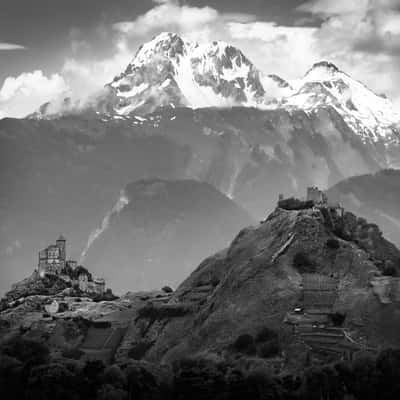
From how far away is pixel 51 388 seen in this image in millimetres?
197500

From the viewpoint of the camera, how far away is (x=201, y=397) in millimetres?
195750

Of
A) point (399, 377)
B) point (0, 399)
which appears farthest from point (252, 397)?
point (0, 399)

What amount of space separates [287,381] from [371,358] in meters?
12.4

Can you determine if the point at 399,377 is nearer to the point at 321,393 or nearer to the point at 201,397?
the point at 321,393

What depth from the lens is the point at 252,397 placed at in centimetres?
19300

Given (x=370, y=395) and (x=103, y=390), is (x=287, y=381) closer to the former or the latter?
(x=370, y=395)

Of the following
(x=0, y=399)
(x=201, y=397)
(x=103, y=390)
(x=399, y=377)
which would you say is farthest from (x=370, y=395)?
(x=0, y=399)

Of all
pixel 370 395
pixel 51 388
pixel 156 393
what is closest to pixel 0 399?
pixel 51 388

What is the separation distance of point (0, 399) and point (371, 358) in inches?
2046

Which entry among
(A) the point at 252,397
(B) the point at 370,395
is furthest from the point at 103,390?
(B) the point at 370,395

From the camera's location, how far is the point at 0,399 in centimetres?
19950

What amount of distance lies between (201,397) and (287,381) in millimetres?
12121

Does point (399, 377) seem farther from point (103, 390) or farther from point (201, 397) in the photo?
point (103, 390)

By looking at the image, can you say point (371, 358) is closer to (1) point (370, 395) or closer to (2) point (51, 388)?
(1) point (370, 395)
